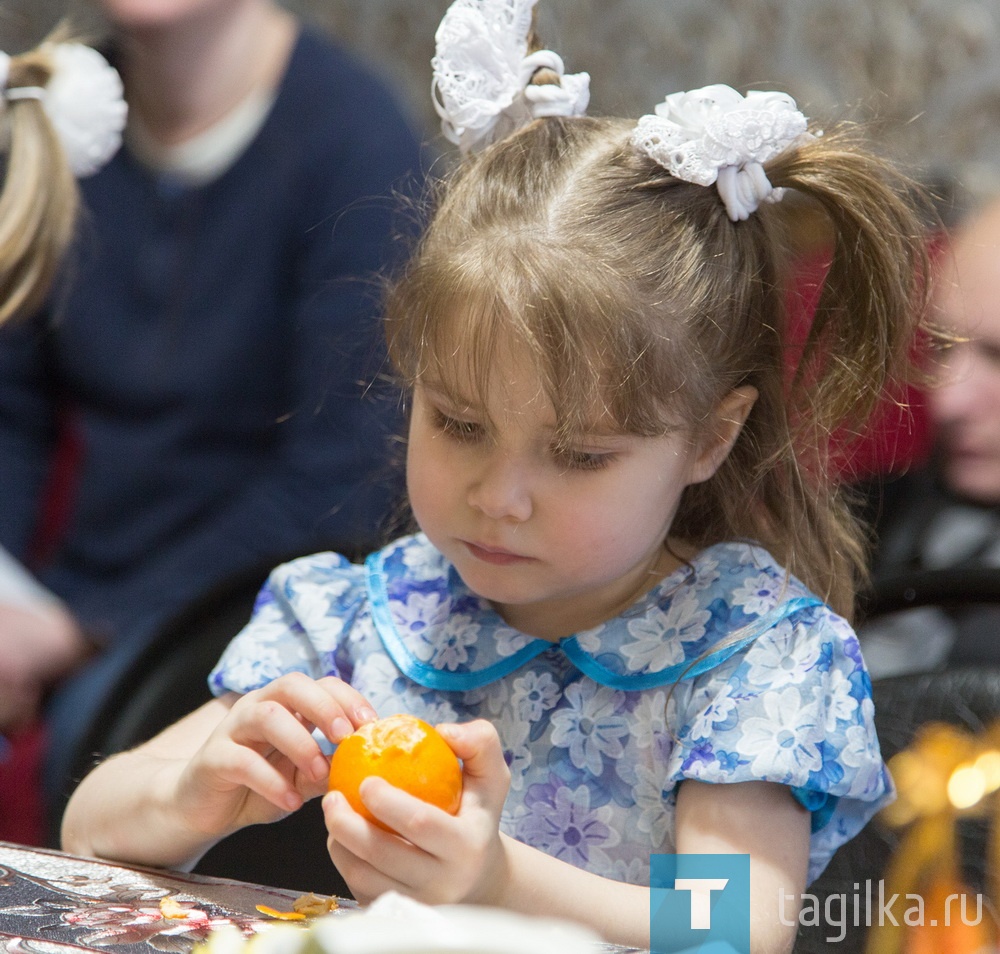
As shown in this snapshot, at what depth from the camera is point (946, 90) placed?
2.28 m

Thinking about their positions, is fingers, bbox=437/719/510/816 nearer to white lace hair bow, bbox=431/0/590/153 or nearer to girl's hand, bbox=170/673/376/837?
girl's hand, bbox=170/673/376/837

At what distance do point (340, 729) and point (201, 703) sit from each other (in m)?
0.38

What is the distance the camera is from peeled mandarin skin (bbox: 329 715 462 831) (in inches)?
25.8

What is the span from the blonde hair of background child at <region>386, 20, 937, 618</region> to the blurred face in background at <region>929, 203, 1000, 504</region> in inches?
25.0

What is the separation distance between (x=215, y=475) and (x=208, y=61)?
1.71 ft

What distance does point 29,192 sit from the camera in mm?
1020

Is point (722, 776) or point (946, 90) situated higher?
point (946, 90)

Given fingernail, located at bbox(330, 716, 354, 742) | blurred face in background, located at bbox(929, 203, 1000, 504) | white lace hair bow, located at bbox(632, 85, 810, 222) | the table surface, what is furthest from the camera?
blurred face in background, located at bbox(929, 203, 1000, 504)

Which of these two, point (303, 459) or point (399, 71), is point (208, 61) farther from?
point (399, 71)

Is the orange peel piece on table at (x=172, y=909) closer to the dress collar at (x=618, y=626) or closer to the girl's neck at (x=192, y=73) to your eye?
the dress collar at (x=618, y=626)

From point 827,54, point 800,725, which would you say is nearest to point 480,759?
point 800,725

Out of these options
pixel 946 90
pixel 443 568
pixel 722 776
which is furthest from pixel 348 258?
pixel 946 90

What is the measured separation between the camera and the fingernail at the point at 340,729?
730mm

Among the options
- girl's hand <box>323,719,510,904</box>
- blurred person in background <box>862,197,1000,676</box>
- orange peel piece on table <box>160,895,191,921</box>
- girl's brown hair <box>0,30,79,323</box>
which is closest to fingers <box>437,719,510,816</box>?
girl's hand <box>323,719,510,904</box>
